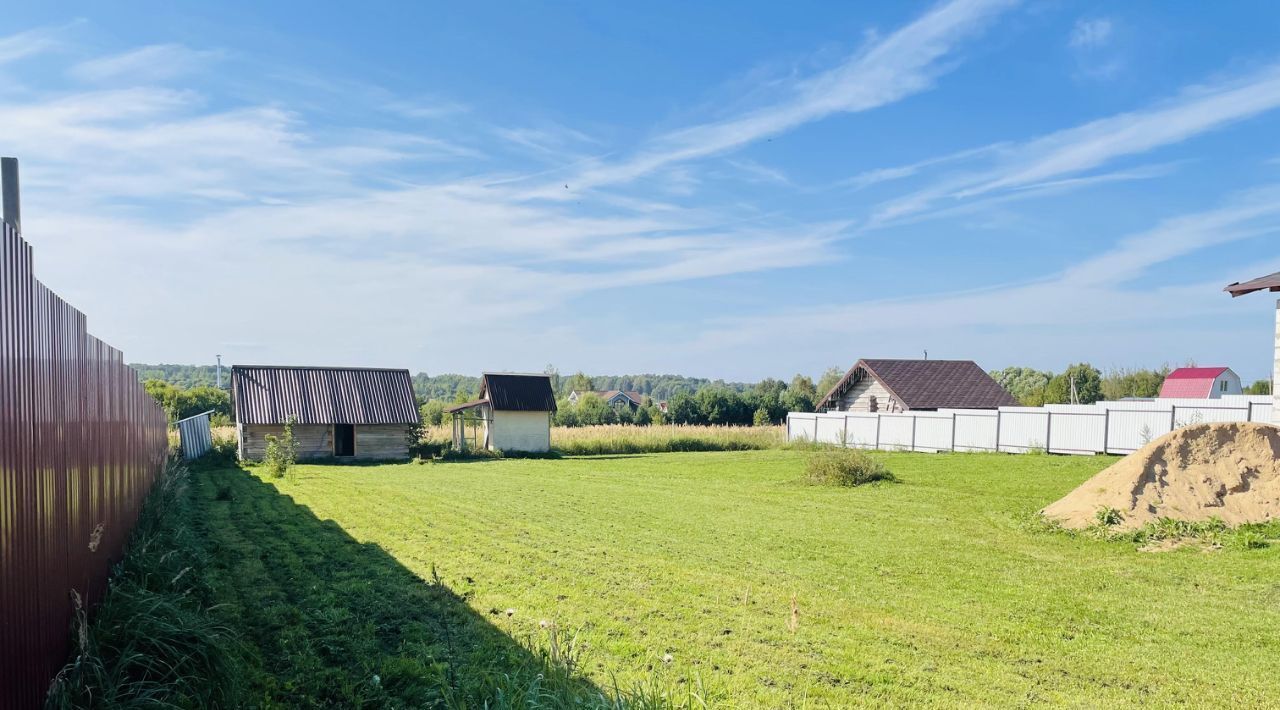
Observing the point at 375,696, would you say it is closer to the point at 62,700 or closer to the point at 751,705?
the point at 62,700

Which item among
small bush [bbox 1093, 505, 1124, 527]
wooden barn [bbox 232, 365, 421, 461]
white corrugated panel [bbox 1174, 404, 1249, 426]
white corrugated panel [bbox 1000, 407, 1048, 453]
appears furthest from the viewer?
wooden barn [bbox 232, 365, 421, 461]

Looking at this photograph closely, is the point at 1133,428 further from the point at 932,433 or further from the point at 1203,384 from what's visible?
the point at 1203,384

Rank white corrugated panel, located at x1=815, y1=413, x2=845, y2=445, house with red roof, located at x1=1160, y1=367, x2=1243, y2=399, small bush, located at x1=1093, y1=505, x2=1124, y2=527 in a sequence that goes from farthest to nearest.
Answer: house with red roof, located at x1=1160, y1=367, x2=1243, y2=399 < white corrugated panel, located at x1=815, y1=413, x2=845, y2=445 < small bush, located at x1=1093, y1=505, x2=1124, y2=527

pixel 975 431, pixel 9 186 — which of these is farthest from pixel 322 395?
pixel 9 186

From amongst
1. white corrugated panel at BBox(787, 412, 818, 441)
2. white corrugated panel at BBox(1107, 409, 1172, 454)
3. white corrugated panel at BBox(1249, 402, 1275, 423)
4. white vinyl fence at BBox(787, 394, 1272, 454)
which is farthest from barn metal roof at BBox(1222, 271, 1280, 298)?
white corrugated panel at BBox(787, 412, 818, 441)

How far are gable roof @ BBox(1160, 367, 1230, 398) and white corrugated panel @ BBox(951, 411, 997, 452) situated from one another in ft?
89.2

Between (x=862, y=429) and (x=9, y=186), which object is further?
(x=862, y=429)

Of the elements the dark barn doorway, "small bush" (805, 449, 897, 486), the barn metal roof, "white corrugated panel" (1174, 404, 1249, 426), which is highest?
the barn metal roof

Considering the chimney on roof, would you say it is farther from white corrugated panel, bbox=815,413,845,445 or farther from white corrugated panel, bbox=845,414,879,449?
white corrugated panel, bbox=815,413,845,445

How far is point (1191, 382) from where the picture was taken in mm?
48844

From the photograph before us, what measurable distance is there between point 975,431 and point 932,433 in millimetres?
1927

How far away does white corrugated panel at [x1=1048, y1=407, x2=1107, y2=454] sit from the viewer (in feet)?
78.9

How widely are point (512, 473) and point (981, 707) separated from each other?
63.9 feet

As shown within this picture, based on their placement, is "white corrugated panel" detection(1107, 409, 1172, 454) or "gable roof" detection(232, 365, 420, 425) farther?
"gable roof" detection(232, 365, 420, 425)
